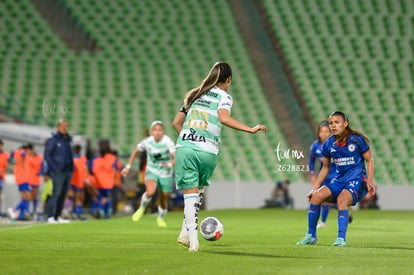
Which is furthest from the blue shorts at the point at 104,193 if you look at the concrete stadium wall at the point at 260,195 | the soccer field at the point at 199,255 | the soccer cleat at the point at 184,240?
the soccer cleat at the point at 184,240

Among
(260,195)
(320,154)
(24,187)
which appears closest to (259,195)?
(260,195)

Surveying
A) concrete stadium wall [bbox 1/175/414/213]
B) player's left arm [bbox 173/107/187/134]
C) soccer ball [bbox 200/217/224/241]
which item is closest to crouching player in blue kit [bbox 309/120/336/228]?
soccer ball [bbox 200/217/224/241]

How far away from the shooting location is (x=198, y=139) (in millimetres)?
10203

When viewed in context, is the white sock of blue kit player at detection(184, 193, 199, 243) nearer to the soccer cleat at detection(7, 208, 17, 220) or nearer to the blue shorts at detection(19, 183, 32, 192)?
the soccer cleat at detection(7, 208, 17, 220)

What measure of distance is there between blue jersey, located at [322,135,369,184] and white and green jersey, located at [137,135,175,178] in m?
7.01

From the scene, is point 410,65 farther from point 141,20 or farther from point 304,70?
point 141,20

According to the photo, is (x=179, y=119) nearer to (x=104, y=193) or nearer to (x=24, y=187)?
(x=24, y=187)

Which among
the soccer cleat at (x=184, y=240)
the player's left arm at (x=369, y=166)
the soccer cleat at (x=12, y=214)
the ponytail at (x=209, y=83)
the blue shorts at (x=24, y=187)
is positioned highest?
the ponytail at (x=209, y=83)

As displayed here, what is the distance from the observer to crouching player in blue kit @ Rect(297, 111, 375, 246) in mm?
11773

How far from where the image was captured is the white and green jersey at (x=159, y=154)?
61.3ft

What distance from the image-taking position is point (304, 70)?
3684cm

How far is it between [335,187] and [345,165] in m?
0.31

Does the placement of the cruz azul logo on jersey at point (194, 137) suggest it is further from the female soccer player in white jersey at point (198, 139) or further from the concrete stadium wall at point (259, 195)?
the concrete stadium wall at point (259, 195)

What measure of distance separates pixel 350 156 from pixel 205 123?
2.50 m
